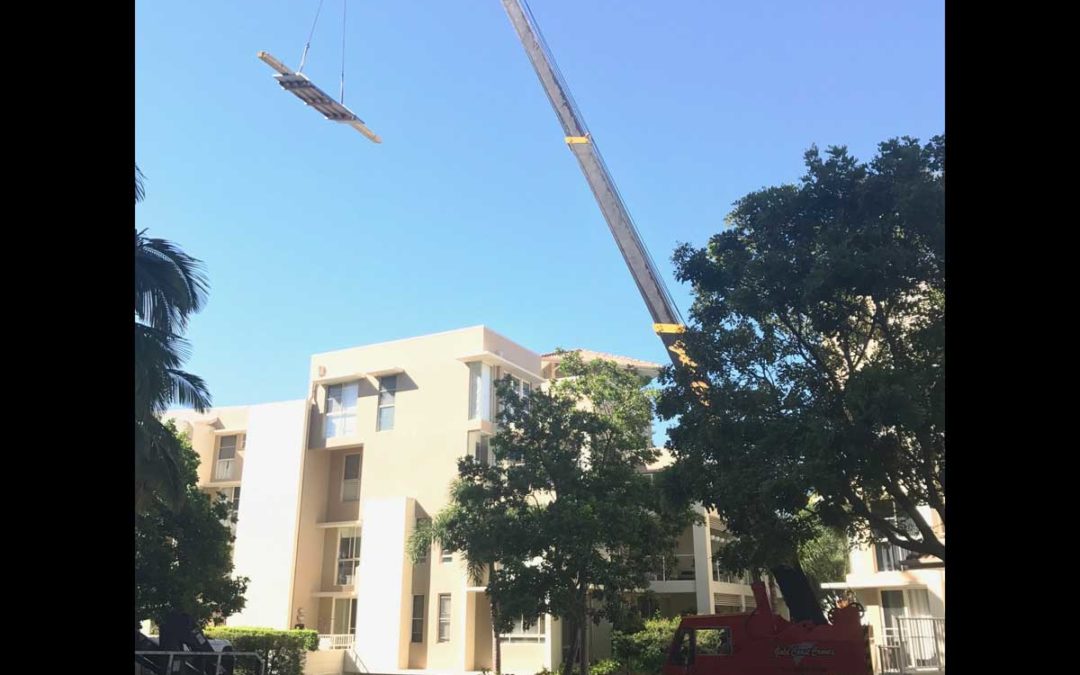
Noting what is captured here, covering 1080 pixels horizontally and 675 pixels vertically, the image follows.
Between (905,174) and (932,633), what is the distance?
43.4 ft

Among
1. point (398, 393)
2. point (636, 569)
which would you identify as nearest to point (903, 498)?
point (636, 569)

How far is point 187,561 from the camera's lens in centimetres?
2277

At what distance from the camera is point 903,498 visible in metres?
14.2

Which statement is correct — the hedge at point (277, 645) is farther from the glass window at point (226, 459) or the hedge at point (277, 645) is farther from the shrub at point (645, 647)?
the glass window at point (226, 459)

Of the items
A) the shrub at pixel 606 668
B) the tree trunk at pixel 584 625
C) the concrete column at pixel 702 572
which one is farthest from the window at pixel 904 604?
the tree trunk at pixel 584 625

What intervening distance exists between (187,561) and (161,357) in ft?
33.8

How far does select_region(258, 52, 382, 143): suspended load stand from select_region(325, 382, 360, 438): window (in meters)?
12.3

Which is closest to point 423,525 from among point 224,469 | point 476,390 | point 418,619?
point 418,619

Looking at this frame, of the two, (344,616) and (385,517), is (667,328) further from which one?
(344,616)

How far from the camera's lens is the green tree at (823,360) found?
1299 cm

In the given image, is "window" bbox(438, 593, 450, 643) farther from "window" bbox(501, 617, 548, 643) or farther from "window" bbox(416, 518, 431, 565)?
"window" bbox(501, 617, 548, 643)

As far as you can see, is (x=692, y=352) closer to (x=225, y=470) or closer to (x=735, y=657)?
(x=735, y=657)

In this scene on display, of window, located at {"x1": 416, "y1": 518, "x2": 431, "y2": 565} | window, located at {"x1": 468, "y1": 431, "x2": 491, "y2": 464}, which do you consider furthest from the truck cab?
window, located at {"x1": 468, "y1": 431, "x2": 491, "y2": 464}
